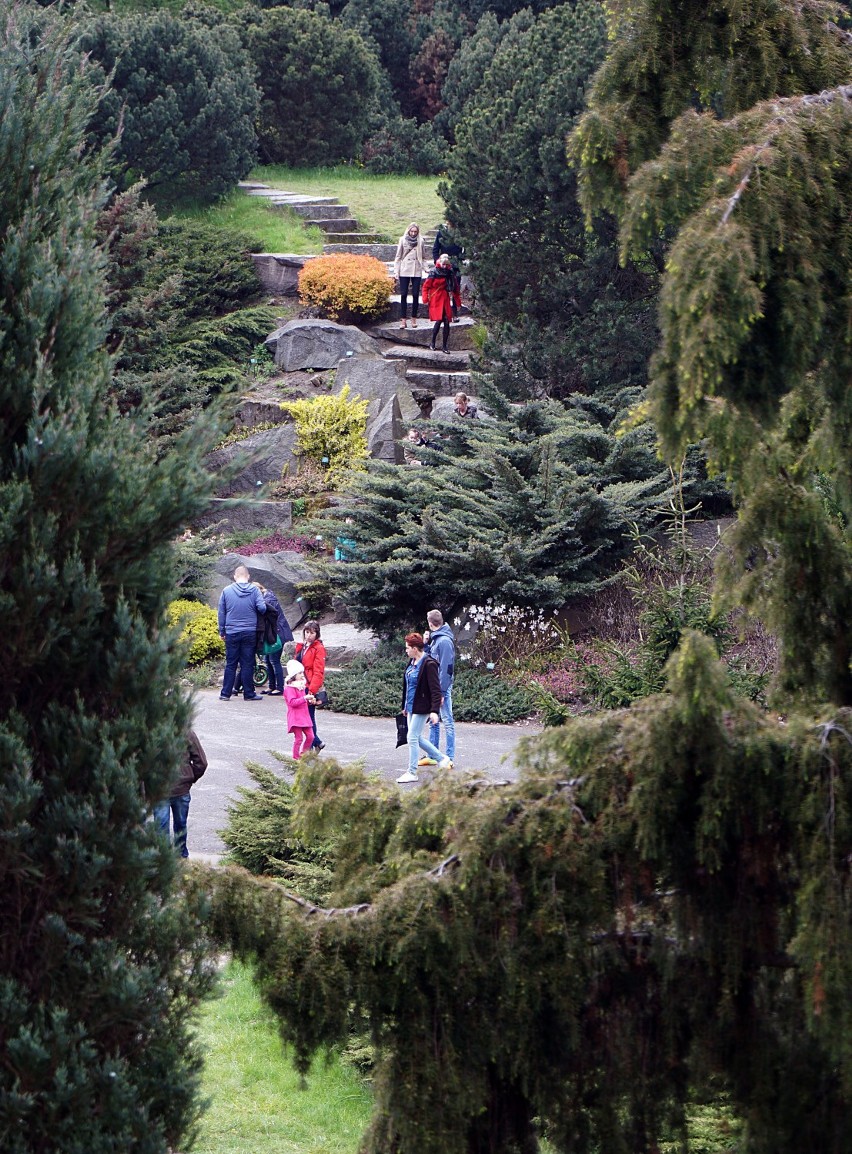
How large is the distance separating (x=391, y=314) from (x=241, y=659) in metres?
13.6

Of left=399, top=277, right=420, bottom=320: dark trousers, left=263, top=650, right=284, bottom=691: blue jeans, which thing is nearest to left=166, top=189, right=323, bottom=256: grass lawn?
left=399, top=277, right=420, bottom=320: dark trousers

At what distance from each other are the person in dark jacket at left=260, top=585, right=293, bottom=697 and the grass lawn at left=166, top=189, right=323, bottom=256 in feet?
49.3

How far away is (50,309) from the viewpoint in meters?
3.75

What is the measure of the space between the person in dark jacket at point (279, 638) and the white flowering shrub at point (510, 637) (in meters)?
2.41

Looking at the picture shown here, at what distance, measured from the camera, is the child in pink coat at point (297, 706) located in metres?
11.5

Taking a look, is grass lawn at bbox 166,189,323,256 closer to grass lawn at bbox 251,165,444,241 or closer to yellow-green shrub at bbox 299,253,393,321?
grass lawn at bbox 251,165,444,241

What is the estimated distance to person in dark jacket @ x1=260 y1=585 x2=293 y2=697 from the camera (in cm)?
1558

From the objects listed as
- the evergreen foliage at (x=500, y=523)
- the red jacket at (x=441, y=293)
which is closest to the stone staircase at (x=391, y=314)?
the red jacket at (x=441, y=293)

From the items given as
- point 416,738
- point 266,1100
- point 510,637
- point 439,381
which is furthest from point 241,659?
point 439,381

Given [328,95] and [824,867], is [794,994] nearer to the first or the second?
[824,867]

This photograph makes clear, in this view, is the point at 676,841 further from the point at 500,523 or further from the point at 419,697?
the point at 500,523

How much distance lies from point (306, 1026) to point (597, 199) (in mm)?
2945

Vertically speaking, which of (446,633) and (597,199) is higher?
(597,199)

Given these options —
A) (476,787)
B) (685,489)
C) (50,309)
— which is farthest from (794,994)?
(685,489)
